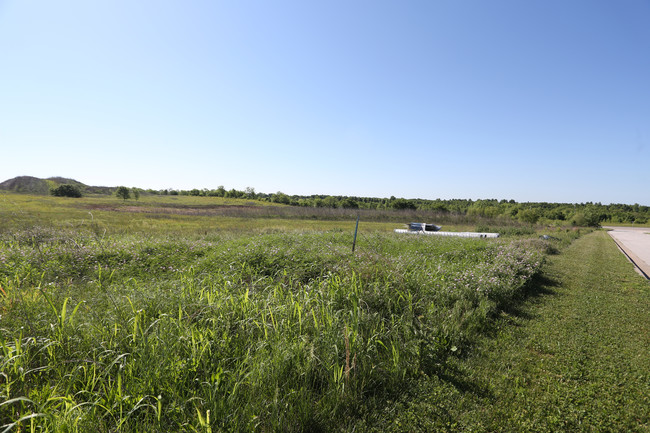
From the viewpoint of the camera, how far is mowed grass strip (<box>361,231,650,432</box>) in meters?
2.87

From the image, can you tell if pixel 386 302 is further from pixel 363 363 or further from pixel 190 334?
pixel 190 334

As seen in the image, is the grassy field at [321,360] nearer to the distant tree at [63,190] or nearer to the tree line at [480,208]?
the tree line at [480,208]

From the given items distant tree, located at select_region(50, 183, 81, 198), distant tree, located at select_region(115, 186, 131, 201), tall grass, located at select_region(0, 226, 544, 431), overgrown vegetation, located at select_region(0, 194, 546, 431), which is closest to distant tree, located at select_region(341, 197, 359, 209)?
distant tree, located at select_region(115, 186, 131, 201)

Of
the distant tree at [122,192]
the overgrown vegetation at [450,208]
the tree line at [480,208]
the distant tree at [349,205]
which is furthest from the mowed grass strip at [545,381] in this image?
the distant tree at [122,192]

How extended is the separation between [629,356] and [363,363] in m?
4.52

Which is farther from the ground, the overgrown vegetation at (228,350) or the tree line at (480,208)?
the tree line at (480,208)

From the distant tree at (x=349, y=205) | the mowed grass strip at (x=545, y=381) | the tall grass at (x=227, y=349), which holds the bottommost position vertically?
the mowed grass strip at (x=545, y=381)

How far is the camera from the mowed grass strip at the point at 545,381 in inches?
113

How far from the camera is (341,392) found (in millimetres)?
2949

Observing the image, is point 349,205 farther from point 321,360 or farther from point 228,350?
point 228,350

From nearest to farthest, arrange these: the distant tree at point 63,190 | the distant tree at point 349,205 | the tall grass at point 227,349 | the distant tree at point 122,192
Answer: the tall grass at point 227,349, the distant tree at point 63,190, the distant tree at point 122,192, the distant tree at point 349,205

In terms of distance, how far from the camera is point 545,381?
357 centimetres

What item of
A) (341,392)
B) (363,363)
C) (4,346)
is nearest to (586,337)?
(363,363)

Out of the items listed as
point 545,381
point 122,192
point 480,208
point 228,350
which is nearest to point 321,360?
point 228,350
